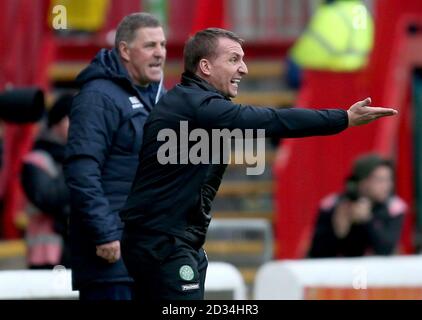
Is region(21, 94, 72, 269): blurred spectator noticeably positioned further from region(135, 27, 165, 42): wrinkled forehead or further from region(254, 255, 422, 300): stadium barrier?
region(135, 27, 165, 42): wrinkled forehead

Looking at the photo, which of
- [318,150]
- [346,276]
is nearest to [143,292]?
[346,276]

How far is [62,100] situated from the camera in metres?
10.3

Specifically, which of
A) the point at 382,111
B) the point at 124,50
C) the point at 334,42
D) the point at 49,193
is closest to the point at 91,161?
the point at 124,50

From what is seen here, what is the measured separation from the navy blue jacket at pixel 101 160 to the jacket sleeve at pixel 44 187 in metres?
1.85

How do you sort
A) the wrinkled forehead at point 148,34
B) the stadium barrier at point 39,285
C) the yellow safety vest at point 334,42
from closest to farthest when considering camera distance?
the wrinkled forehead at point 148,34 < the stadium barrier at point 39,285 < the yellow safety vest at point 334,42

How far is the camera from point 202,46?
288 inches

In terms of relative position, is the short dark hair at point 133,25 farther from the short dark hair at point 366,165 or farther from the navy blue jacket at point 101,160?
the short dark hair at point 366,165

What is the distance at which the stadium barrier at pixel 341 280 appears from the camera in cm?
965

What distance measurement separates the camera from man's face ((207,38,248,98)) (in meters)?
7.29

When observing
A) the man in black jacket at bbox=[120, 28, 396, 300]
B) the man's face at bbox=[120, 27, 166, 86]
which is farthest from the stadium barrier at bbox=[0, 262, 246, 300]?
the man in black jacket at bbox=[120, 28, 396, 300]

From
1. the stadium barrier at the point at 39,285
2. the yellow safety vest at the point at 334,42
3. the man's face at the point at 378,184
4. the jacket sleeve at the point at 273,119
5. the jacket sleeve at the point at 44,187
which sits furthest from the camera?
the yellow safety vest at the point at 334,42

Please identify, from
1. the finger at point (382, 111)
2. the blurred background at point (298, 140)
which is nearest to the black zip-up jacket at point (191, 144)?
the finger at point (382, 111)

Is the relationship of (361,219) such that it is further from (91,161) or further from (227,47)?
(227,47)

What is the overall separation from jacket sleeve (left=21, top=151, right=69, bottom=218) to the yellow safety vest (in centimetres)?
396
